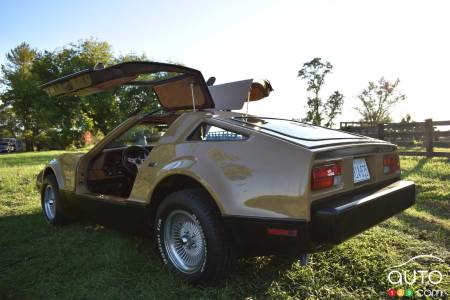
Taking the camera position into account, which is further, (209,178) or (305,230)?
(209,178)

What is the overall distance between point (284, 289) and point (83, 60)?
35590mm

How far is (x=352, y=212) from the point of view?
219 cm

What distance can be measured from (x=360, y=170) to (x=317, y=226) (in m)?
0.76

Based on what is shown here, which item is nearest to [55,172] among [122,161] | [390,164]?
[122,161]

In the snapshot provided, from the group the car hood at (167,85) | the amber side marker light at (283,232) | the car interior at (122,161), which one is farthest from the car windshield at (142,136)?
the amber side marker light at (283,232)

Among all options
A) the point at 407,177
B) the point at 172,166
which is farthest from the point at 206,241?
the point at 407,177

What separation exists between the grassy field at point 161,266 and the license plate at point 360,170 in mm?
793

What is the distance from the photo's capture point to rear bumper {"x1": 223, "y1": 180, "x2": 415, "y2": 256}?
6.78 ft

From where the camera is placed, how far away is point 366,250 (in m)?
3.18

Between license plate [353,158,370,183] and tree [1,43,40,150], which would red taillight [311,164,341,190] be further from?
tree [1,43,40,150]

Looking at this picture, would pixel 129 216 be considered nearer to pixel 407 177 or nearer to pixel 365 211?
pixel 365 211

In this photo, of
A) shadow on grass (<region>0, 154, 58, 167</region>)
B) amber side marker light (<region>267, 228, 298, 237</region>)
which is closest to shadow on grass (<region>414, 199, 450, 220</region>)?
amber side marker light (<region>267, 228, 298, 237</region>)

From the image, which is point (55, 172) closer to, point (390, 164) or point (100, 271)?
point (100, 271)

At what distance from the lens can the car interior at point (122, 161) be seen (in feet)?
13.3
